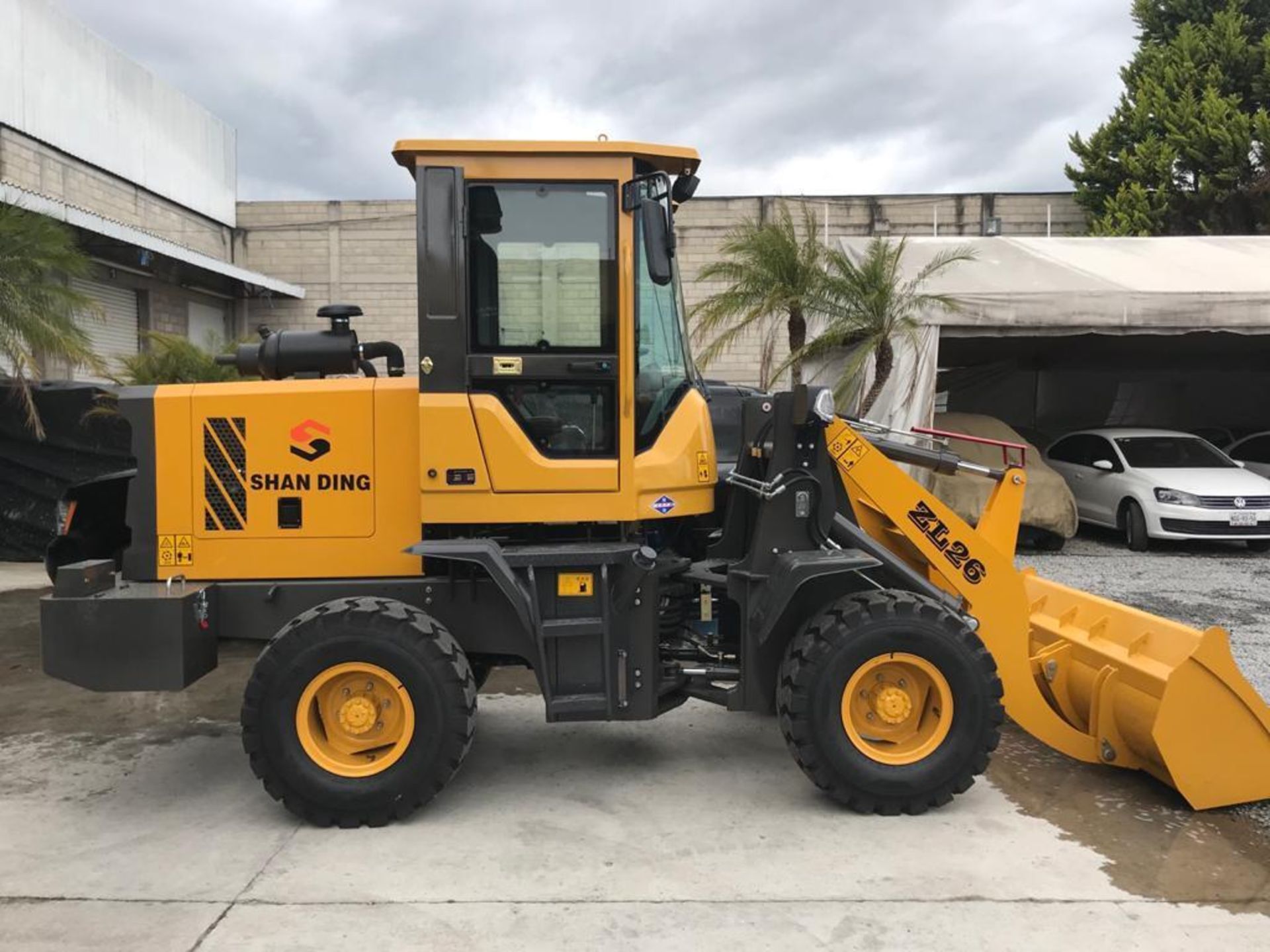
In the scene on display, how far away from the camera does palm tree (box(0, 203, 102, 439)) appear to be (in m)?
9.10

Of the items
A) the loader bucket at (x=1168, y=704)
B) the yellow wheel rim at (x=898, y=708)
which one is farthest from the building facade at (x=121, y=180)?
the loader bucket at (x=1168, y=704)

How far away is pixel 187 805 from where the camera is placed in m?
4.25

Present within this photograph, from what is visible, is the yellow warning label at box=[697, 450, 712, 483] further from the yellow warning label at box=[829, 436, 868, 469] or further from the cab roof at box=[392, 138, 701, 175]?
the cab roof at box=[392, 138, 701, 175]

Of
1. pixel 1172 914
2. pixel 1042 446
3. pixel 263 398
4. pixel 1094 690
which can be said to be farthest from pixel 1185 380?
pixel 263 398

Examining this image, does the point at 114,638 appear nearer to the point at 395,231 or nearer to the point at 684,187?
the point at 684,187

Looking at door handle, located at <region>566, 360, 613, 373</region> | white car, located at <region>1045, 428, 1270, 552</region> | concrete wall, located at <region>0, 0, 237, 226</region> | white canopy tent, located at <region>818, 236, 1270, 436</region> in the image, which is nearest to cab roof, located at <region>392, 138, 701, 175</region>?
door handle, located at <region>566, 360, 613, 373</region>

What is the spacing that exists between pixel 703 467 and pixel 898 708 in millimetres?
1380

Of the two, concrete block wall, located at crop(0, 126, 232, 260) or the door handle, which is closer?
the door handle

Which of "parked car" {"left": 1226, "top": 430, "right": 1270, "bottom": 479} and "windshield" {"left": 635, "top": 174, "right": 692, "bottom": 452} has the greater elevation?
"windshield" {"left": 635, "top": 174, "right": 692, "bottom": 452}

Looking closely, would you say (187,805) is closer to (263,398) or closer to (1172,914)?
(263,398)

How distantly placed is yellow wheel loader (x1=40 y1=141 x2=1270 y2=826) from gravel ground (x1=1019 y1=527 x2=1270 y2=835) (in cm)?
240

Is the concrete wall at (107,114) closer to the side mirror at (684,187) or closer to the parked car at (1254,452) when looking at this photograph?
the side mirror at (684,187)

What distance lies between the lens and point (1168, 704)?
3.94m

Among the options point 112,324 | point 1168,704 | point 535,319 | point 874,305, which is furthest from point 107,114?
point 1168,704
